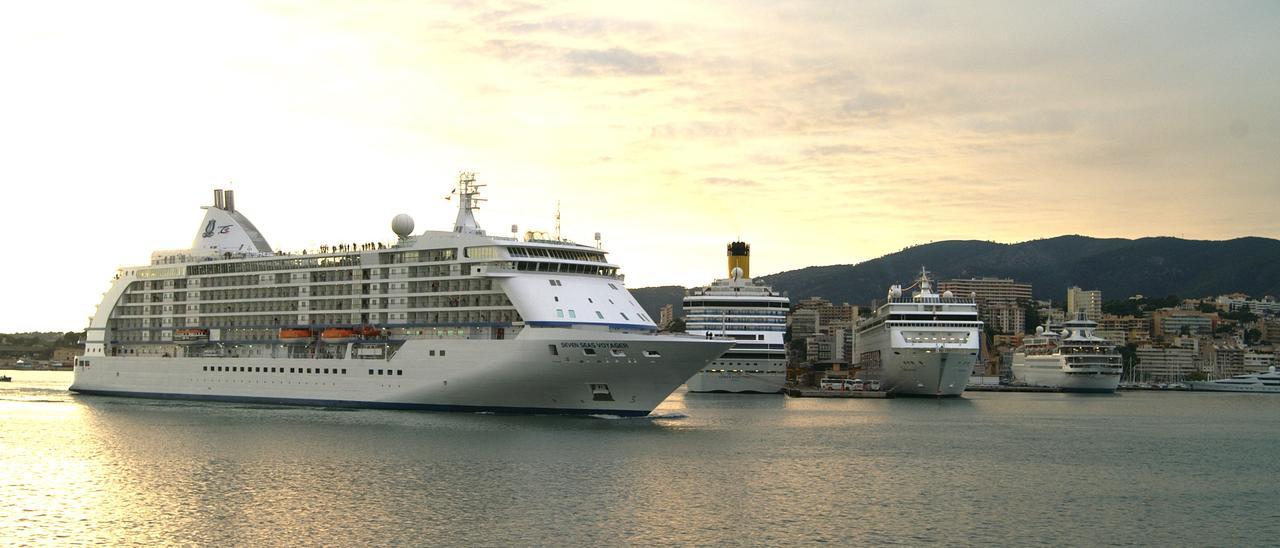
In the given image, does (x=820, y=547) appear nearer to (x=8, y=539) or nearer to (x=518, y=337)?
(x=8, y=539)

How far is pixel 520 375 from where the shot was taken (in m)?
50.2

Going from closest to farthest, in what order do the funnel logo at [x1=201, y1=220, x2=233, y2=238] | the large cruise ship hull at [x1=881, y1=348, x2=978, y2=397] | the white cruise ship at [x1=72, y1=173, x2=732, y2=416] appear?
the white cruise ship at [x1=72, y1=173, x2=732, y2=416]
the funnel logo at [x1=201, y1=220, x2=233, y2=238]
the large cruise ship hull at [x1=881, y1=348, x2=978, y2=397]

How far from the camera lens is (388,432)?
47031 mm

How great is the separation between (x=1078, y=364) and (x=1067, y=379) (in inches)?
111

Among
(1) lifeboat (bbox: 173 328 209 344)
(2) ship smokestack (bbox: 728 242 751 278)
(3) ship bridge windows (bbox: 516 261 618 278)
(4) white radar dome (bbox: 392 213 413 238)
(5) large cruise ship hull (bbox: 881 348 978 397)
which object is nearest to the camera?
(3) ship bridge windows (bbox: 516 261 618 278)

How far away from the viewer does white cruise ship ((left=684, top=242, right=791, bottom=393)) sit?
103 m

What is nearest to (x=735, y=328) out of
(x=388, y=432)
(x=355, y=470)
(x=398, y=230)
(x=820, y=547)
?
(x=398, y=230)

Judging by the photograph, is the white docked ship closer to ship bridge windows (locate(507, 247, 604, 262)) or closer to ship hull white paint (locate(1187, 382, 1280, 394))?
ship hull white paint (locate(1187, 382, 1280, 394))

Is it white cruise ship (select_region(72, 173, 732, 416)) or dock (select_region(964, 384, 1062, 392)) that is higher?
white cruise ship (select_region(72, 173, 732, 416))

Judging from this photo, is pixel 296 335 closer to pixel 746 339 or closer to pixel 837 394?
pixel 746 339

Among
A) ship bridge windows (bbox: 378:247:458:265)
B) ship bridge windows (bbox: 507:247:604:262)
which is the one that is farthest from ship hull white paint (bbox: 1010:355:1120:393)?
ship bridge windows (bbox: 378:247:458:265)

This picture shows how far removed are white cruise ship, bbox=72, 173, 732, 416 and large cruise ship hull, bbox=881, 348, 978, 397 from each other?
50664mm

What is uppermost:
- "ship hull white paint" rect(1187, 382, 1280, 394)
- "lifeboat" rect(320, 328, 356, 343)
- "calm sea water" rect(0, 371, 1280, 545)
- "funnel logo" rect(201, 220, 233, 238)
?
"funnel logo" rect(201, 220, 233, 238)

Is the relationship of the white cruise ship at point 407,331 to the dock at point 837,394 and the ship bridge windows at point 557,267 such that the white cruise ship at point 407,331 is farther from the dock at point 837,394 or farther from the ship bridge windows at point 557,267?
the dock at point 837,394
